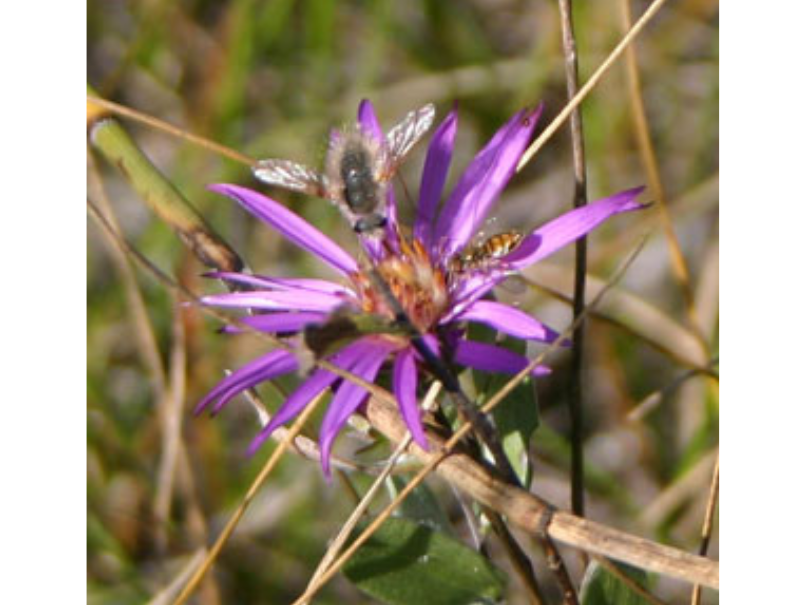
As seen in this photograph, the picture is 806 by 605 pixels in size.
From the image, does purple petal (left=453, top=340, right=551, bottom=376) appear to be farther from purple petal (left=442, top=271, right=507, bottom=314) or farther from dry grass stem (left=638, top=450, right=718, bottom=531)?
dry grass stem (left=638, top=450, right=718, bottom=531)

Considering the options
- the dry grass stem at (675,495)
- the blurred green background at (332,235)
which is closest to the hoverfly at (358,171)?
the blurred green background at (332,235)

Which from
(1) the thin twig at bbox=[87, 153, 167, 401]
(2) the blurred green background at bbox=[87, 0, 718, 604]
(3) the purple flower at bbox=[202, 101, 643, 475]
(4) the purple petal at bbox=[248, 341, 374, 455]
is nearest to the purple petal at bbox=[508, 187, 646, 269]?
(3) the purple flower at bbox=[202, 101, 643, 475]

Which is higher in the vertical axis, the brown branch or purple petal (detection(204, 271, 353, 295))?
purple petal (detection(204, 271, 353, 295))

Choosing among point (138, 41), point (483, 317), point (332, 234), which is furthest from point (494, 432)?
point (138, 41)

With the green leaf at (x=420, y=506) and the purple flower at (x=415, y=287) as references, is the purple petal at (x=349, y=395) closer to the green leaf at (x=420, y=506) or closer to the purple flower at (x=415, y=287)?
the purple flower at (x=415, y=287)

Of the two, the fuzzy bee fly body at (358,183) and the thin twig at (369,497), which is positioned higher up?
the fuzzy bee fly body at (358,183)

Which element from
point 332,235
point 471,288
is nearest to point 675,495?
point 332,235
